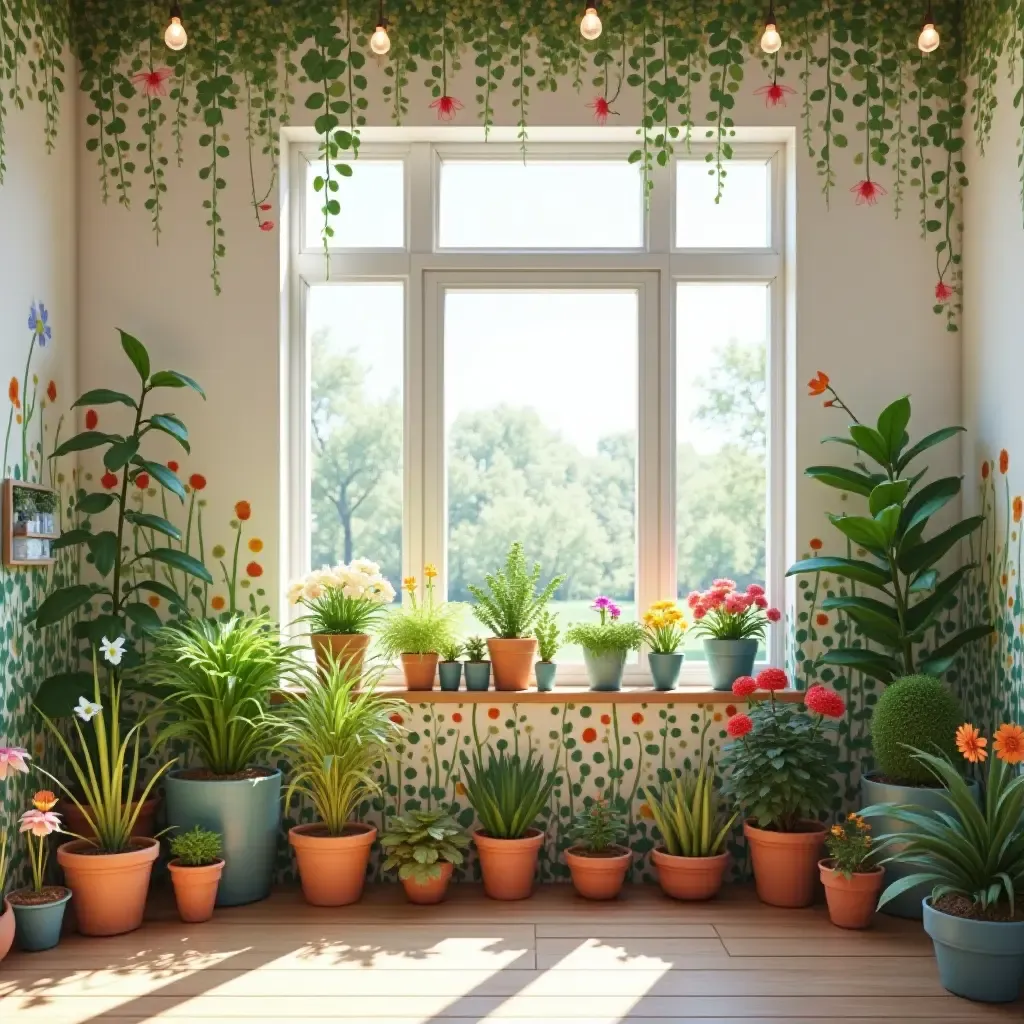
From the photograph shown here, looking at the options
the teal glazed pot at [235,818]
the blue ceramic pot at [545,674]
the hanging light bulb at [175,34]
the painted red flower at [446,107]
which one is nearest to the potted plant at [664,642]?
the blue ceramic pot at [545,674]

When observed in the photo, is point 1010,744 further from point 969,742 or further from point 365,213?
point 365,213

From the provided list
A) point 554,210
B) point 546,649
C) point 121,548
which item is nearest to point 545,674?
point 546,649

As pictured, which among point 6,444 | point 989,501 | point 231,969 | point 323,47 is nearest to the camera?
point 231,969

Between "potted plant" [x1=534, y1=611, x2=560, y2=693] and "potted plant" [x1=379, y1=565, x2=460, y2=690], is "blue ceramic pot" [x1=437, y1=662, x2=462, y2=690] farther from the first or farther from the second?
"potted plant" [x1=534, y1=611, x2=560, y2=693]

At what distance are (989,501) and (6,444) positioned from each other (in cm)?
347

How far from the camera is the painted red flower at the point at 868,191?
445 centimetres

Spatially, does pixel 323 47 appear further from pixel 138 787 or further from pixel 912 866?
pixel 912 866

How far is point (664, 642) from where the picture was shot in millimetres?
4414

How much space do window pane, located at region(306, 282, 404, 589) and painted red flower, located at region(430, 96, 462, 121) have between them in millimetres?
694

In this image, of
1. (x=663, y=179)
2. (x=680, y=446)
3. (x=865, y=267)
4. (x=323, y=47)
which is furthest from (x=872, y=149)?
(x=323, y=47)

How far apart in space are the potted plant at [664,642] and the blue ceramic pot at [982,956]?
1394 millimetres

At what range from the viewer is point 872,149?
4.46 m

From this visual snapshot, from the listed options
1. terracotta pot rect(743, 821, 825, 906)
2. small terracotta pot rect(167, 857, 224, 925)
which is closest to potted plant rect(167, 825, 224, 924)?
small terracotta pot rect(167, 857, 224, 925)

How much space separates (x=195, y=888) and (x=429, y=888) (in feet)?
2.63
